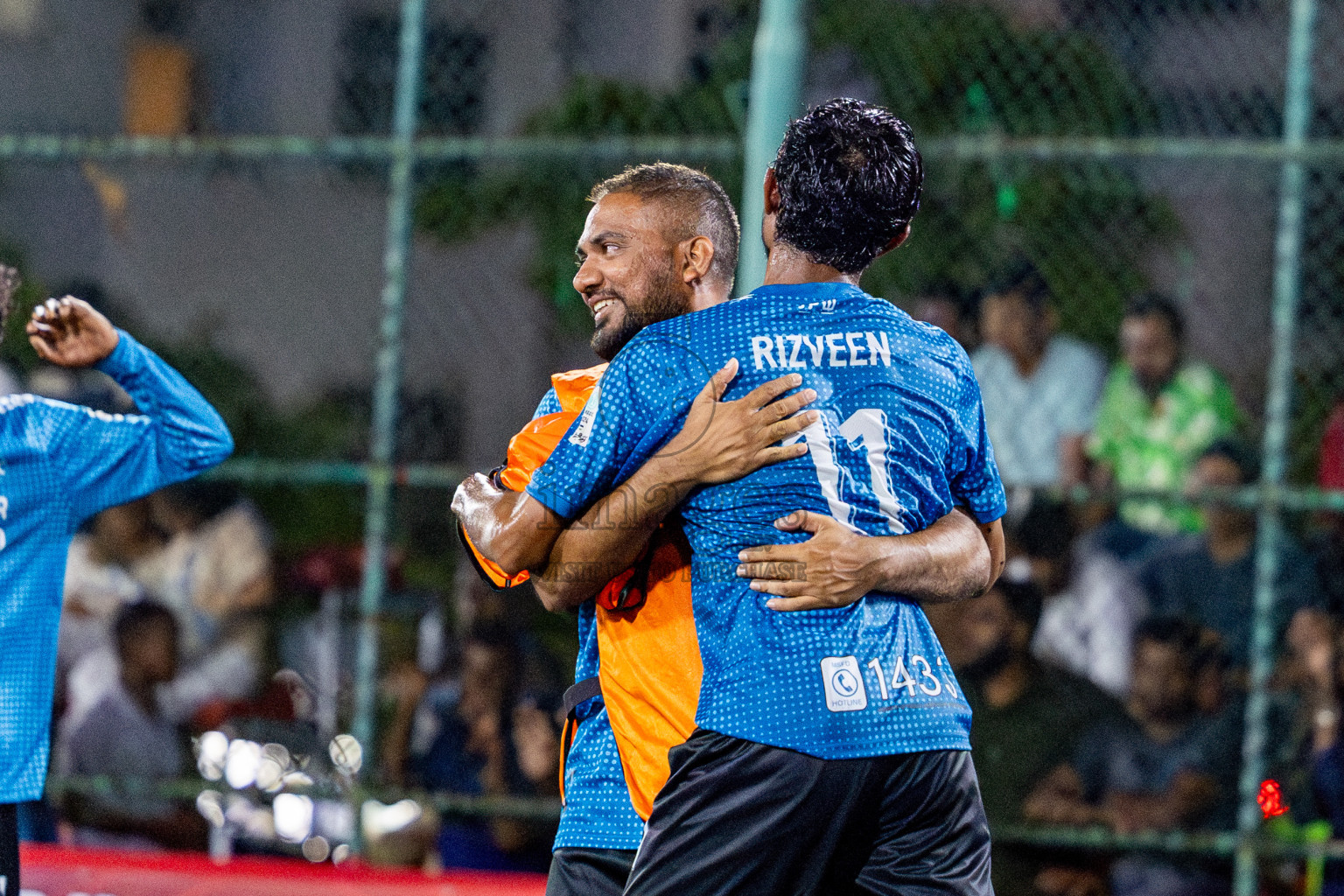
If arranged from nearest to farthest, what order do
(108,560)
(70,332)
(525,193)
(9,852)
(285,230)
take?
(9,852)
(70,332)
(108,560)
(525,193)
(285,230)

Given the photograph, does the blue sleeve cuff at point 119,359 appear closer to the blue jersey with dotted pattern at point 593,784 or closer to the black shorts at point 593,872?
the blue jersey with dotted pattern at point 593,784

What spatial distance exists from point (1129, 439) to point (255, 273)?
5.40 meters

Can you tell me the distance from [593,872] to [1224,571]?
3349 millimetres

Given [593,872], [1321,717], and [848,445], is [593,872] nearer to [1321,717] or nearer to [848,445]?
[848,445]

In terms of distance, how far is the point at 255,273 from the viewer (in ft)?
29.6

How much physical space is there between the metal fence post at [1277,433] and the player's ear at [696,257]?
2.62 metres

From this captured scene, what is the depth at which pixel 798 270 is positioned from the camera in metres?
2.53

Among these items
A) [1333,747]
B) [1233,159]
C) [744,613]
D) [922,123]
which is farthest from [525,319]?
[744,613]

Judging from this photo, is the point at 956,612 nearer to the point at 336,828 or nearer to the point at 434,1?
the point at 336,828

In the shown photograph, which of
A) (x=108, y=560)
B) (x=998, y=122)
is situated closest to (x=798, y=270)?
(x=108, y=560)

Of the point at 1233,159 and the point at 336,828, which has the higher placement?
the point at 1233,159

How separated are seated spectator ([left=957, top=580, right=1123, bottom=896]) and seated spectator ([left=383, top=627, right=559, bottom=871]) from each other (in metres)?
1.46

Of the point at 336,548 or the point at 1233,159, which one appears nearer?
the point at 1233,159

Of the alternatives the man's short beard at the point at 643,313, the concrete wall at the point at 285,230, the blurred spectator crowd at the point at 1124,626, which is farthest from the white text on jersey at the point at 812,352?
the concrete wall at the point at 285,230
